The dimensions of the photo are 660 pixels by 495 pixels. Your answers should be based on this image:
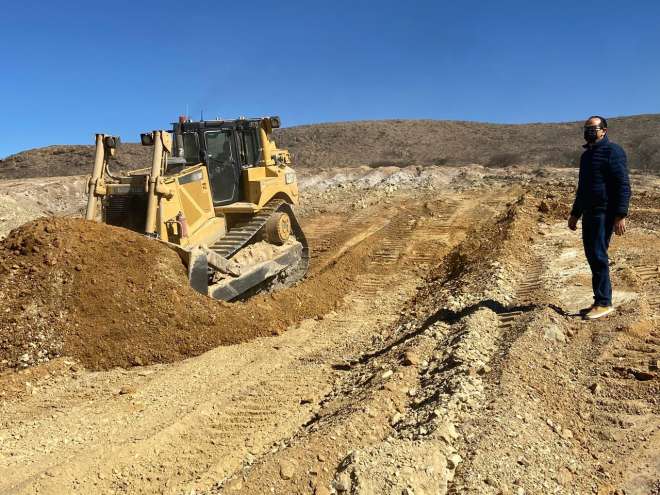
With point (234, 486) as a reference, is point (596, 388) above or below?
above

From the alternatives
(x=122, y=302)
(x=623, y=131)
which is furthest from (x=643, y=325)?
(x=623, y=131)

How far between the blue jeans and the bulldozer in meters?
3.97

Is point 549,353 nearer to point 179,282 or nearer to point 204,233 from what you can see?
point 179,282

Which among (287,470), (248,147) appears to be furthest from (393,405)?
(248,147)

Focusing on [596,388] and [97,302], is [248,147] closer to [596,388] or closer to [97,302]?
[97,302]

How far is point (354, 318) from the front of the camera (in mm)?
7594

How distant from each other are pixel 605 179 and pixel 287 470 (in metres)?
3.89

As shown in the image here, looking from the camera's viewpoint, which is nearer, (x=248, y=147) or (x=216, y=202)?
(x=216, y=202)

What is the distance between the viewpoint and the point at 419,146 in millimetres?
41812

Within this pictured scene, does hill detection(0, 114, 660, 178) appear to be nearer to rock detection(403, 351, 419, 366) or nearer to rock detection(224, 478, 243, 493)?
rock detection(403, 351, 419, 366)

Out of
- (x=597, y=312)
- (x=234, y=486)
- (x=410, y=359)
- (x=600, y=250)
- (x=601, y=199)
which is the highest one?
(x=601, y=199)

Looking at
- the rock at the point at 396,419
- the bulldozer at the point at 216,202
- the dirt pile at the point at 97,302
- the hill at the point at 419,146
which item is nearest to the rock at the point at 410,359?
the rock at the point at 396,419

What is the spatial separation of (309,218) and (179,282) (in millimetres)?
8926

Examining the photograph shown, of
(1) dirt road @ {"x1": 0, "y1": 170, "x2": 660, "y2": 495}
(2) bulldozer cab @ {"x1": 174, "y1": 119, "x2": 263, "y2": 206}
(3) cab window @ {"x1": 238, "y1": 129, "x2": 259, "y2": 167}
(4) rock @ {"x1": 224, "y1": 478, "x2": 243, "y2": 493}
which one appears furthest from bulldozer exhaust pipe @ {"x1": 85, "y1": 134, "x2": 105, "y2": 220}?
(4) rock @ {"x1": 224, "y1": 478, "x2": 243, "y2": 493}
